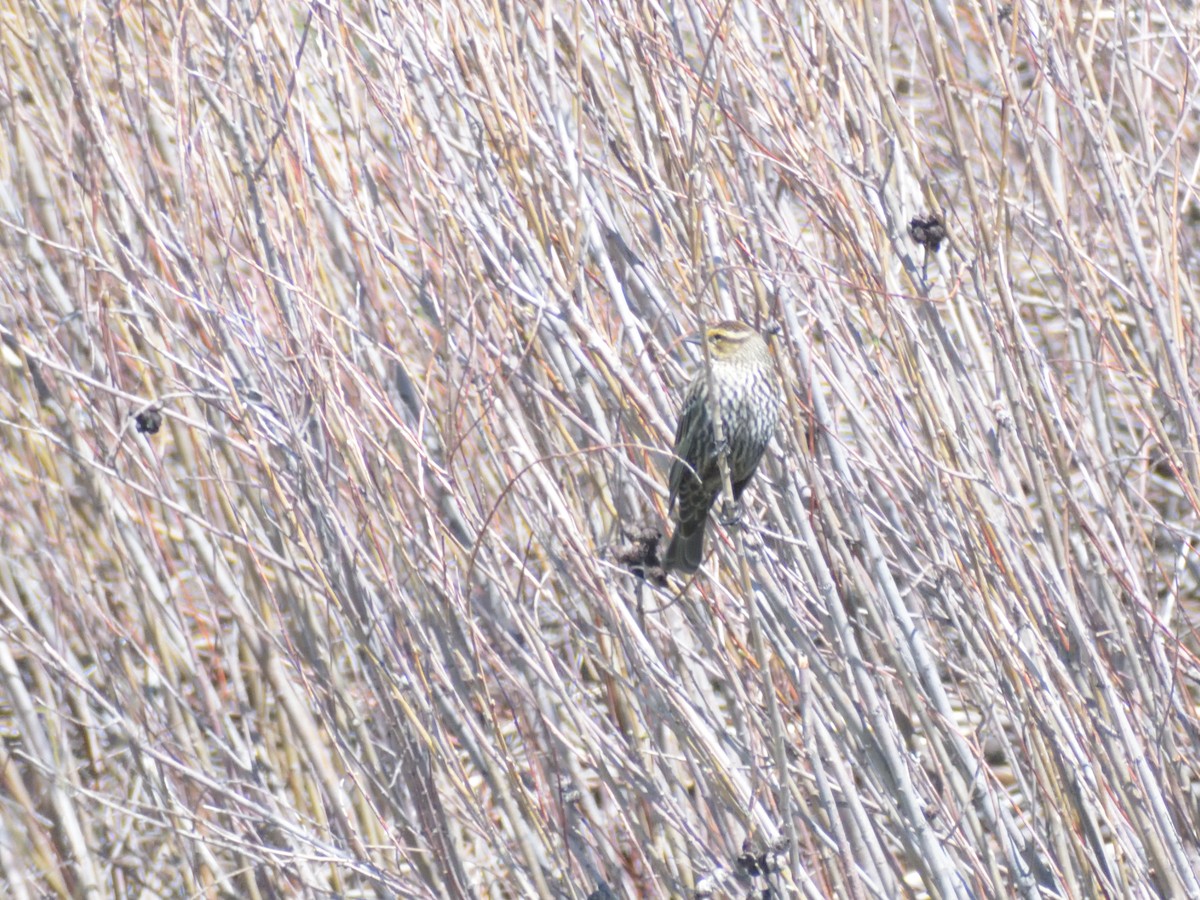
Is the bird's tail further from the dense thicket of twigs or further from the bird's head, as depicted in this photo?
the bird's head

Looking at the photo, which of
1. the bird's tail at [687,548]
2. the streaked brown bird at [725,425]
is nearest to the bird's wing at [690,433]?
the streaked brown bird at [725,425]

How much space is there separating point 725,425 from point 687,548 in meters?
0.29

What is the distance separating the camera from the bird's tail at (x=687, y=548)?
301 cm

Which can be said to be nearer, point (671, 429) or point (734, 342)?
point (671, 429)

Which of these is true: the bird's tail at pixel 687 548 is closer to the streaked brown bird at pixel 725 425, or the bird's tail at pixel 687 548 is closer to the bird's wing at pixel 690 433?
the streaked brown bird at pixel 725 425

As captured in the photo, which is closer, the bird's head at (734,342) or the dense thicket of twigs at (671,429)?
the dense thicket of twigs at (671,429)

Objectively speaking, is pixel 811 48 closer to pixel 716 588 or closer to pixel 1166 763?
pixel 716 588

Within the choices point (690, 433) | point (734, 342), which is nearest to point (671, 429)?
point (690, 433)

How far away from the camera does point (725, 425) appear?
9.75ft

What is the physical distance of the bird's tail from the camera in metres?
3.01

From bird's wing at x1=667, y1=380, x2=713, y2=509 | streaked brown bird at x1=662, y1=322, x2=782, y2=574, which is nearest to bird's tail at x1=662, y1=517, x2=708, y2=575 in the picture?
streaked brown bird at x1=662, y1=322, x2=782, y2=574

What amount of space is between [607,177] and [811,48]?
1.74 ft

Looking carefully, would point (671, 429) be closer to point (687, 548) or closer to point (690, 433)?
point (690, 433)

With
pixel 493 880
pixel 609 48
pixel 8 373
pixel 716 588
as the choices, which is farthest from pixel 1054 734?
pixel 8 373
